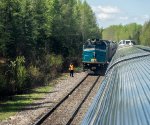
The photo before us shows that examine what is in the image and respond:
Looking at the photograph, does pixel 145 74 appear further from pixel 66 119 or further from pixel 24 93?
pixel 24 93

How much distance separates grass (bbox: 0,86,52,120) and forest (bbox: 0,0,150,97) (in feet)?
3.76

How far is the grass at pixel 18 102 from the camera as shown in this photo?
1641 cm

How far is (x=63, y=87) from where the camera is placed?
2473cm

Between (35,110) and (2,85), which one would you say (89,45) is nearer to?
(2,85)

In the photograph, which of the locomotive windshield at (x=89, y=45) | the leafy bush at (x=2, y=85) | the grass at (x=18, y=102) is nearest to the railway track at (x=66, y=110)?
the grass at (x=18, y=102)

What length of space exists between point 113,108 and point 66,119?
366 inches

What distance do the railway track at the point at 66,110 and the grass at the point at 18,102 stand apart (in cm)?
171

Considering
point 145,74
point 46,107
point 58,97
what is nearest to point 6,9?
point 58,97

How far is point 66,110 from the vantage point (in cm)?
1648

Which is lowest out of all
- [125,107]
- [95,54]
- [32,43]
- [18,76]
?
[18,76]

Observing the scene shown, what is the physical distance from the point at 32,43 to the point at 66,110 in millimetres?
18521

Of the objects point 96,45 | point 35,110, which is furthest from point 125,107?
point 96,45

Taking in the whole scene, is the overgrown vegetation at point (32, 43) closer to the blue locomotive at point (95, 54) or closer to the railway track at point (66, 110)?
the blue locomotive at point (95, 54)

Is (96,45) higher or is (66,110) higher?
(96,45)
